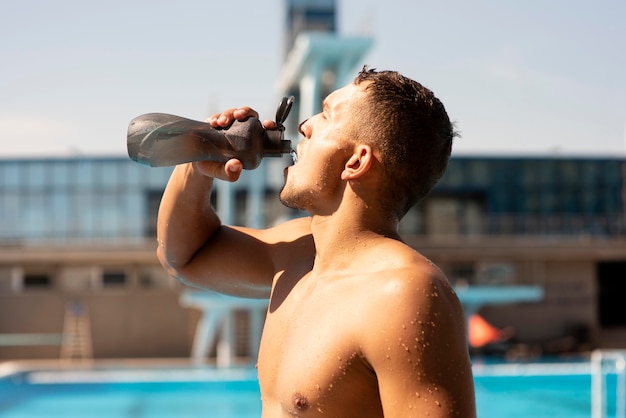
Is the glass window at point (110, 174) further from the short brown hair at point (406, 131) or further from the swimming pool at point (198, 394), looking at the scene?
the short brown hair at point (406, 131)

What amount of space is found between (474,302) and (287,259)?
15.5 m

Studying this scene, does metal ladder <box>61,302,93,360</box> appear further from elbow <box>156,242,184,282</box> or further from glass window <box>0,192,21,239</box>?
elbow <box>156,242,184,282</box>

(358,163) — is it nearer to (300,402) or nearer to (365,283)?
(365,283)

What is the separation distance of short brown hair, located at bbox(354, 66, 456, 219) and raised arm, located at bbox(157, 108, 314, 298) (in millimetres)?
452

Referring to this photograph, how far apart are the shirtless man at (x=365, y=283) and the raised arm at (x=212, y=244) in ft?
0.22

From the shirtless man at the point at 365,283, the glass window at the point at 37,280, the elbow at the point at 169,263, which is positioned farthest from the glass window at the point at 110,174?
the shirtless man at the point at 365,283

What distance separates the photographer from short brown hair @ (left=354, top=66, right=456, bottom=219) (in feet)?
5.12

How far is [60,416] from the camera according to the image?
12430mm

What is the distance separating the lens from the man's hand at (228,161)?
5.68 ft

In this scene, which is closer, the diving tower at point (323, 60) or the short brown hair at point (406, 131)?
the short brown hair at point (406, 131)

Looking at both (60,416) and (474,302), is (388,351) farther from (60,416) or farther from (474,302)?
(474,302)

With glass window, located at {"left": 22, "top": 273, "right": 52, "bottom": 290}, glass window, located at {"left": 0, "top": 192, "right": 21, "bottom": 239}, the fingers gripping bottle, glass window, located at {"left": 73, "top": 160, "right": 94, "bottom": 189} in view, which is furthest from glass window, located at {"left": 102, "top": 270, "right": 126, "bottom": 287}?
the fingers gripping bottle

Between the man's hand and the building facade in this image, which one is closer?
the man's hand

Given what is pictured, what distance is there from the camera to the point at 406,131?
156 cm
